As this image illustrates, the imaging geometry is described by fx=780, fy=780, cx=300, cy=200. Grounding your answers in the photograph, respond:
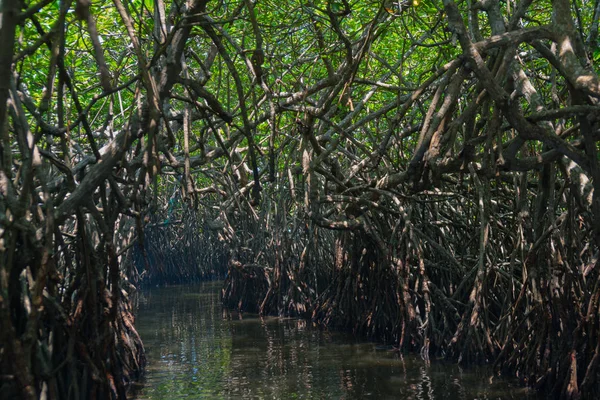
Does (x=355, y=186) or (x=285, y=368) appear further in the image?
(x=285, y=368)

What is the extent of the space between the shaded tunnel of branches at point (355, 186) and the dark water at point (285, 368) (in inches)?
12.5

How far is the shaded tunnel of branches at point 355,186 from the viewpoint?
155 inches

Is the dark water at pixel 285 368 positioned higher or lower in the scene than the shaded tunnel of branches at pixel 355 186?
lower

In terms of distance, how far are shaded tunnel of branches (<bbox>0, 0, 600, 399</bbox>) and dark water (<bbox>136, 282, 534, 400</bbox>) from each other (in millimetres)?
317

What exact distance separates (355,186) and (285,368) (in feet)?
6.18

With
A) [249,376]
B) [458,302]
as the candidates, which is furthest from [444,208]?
[249,376]

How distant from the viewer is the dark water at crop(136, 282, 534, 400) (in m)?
6.26

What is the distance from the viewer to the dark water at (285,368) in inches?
247

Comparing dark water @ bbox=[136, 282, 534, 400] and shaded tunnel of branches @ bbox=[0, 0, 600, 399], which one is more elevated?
shaded tunnel of branches @ bbox=[0, 0, 600, 399]

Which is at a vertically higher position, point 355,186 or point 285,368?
point 355,186

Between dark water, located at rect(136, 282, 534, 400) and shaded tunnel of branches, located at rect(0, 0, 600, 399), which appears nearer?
shaded tunnel of branches, located at rect(0, 0, 600, 399)

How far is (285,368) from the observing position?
24.7ft

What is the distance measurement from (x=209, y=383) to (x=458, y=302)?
2.39m

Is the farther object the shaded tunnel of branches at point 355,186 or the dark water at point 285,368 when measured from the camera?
the dark water at point 285,368
